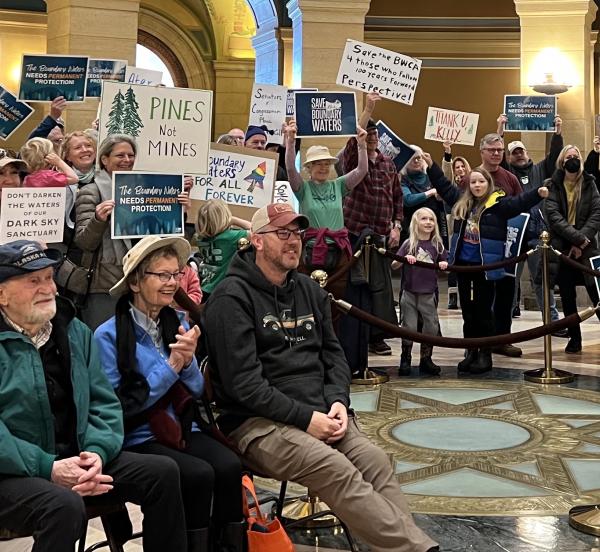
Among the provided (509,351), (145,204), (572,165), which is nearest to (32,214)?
(145,204)

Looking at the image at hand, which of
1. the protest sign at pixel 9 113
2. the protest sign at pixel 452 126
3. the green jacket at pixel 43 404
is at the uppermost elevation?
the protest sign at pixel 452 126

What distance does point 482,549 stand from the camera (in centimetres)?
430

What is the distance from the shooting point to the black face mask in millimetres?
8875

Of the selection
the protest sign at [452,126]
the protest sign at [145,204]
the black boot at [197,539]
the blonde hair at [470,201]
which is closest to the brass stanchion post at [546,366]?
the blonde hair at [470,201]

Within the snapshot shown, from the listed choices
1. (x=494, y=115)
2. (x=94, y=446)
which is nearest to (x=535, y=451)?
(x=94, y=446)

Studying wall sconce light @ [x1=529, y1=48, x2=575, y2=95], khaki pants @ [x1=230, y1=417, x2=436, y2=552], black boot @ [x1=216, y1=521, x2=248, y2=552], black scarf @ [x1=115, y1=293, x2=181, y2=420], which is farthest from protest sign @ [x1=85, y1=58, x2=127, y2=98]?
wall sconce light @ [x1=529, y1=48, x2=575, y2=95]

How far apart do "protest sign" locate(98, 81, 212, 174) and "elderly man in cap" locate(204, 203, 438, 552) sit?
139 centimetres

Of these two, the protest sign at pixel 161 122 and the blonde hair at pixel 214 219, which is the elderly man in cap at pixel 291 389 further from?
the blonde hair at pixel 214 219

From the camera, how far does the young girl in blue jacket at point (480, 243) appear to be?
821 cm

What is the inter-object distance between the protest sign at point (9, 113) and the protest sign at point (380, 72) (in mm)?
2674

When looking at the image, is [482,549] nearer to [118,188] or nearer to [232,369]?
[232,369]

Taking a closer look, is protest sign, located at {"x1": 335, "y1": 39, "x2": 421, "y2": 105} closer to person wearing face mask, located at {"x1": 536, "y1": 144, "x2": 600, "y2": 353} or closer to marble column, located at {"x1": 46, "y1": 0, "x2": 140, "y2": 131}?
person wearing face mask, located at {"x1": 536, "y1": 144, "x2": 600, "y2": 353}

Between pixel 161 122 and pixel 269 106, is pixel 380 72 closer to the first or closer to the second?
pixel 269 106

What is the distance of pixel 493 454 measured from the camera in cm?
579
